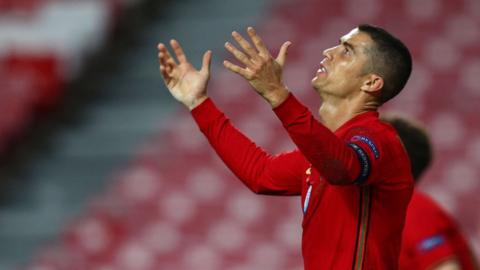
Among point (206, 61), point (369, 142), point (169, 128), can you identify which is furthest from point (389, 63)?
point (169, 128)

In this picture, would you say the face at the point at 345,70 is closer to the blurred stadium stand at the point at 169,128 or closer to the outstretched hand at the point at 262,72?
the outstretched hand at the point at 262,72

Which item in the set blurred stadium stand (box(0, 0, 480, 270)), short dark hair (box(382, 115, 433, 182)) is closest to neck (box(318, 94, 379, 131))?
short dark hair (box(382, 115, 433, 182))

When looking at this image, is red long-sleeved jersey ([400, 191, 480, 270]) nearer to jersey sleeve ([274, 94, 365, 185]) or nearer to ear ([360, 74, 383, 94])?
ear ([360, 74, 383, 94])

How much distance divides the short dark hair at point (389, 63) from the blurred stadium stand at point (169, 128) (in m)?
3.92

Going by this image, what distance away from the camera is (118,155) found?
27.9 feet

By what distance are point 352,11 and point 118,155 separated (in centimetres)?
182

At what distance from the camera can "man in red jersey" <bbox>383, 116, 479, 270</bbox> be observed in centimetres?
414

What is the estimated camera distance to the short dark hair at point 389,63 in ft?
10.5

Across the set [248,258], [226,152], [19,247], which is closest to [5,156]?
[19,247]

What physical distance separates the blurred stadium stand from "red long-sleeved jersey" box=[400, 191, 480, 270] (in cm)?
284

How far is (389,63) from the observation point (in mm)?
3211

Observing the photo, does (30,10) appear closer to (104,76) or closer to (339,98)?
(104,76)

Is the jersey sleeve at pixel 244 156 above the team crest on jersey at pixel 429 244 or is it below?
above

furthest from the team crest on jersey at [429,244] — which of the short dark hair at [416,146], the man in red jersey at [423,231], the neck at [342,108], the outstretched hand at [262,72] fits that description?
the outstretched hand at [262,72]
